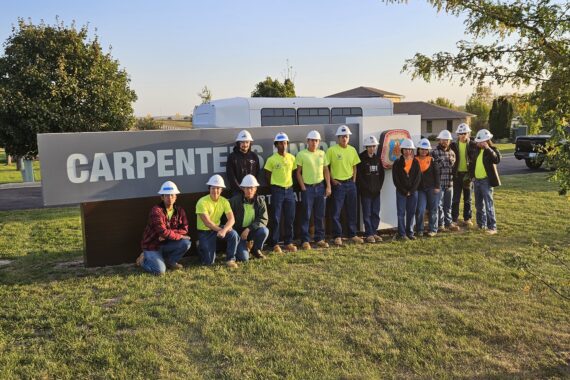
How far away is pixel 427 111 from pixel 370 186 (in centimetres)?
5142

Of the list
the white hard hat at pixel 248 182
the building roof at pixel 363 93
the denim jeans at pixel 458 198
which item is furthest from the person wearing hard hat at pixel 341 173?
the building roof at pixel 363 93

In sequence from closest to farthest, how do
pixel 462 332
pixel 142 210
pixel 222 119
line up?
pixel 462 332 < pixel 142 210 < pixel 222 119

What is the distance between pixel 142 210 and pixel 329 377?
14.6ft

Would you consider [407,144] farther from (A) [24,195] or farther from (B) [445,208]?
(A) [24,195]

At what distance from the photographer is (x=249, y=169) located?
301 inches

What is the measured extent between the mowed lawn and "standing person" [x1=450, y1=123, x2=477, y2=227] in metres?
1.72

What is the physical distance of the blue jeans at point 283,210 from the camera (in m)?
7.81

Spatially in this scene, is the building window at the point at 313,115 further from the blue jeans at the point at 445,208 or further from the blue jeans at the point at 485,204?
the blue jeans at the point at 485,204

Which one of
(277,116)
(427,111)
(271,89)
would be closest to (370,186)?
(277,116)

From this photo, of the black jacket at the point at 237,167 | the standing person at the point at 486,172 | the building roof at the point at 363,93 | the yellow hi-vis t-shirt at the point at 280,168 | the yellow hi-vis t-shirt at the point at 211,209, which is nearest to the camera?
the yellow hi-vis t-shirt at the point at 211,209

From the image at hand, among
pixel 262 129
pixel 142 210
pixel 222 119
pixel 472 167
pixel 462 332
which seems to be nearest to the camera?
pixel 462 332

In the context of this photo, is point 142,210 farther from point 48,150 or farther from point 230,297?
point 230,297

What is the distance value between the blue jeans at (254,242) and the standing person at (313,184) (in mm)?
942

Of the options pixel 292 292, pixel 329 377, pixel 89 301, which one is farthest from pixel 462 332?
pixel 89 301
